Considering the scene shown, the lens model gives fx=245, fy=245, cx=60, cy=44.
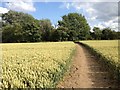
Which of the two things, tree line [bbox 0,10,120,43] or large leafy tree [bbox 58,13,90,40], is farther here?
large leafy tree [bbox 58,13,90,40]

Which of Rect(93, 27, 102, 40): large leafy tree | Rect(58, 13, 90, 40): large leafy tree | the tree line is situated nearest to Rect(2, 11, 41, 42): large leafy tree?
the tree line

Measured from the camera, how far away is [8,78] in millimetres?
6441

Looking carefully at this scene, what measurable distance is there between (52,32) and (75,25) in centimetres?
1681

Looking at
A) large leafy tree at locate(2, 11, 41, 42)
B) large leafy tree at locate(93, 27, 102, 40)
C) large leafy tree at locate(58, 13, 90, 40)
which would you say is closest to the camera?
large leafy tree at locate(2, 11, 41, 42)

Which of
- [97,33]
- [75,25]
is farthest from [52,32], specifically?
[97,33]

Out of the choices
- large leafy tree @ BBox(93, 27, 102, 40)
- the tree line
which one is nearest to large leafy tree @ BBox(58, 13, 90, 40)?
the tree line

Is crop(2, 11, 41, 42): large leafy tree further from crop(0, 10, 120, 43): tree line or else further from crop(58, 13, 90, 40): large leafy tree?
crop(58, 13, 90, 40): large leafy tree

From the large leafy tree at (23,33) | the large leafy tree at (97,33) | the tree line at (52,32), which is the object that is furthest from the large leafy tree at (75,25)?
the large leafy tree at (23,33)

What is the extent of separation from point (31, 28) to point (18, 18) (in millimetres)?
33987

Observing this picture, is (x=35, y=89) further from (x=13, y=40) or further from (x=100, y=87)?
(x=13, y=40)

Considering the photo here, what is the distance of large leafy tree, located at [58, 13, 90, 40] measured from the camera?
8866cm

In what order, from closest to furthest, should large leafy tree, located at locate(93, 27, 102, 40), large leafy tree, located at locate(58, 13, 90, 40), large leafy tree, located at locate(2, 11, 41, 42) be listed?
large leafy tree, located at locate(2, 11, 41, 42), large leafy tree, located at locate(58, 13, 90, 40), large leafy tree, located at locate(93, 27, 102, 40)

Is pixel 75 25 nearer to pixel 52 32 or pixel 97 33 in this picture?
pixel 97 33

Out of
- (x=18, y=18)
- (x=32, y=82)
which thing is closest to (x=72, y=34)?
(x=18, y=18)
